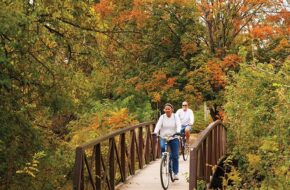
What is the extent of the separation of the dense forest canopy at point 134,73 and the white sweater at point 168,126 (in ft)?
5.34

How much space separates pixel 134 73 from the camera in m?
22.8

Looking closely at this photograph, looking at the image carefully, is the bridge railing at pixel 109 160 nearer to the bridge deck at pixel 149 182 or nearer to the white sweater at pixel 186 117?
the bridge deck at pixel 149 182

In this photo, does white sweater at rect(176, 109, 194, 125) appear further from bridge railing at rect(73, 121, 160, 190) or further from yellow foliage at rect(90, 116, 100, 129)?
yellow foliage at rect(90, 116, 100, 129)

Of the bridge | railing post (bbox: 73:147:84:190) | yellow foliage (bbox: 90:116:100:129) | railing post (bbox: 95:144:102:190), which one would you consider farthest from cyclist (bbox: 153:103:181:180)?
yellow foliage (bbox: 90:116:100:129)

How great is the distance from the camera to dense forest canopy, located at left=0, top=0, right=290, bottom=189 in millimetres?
7754

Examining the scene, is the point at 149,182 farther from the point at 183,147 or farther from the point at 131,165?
the point at 183,147

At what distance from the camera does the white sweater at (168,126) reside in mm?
10812

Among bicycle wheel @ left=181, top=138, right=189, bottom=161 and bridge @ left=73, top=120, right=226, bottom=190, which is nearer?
bridge @ left=73, top=120, right=226, bottom=190

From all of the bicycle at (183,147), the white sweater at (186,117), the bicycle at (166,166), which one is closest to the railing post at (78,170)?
the bicycle at (166,166)

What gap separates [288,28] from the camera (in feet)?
64.9

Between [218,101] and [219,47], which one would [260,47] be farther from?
[218,101]

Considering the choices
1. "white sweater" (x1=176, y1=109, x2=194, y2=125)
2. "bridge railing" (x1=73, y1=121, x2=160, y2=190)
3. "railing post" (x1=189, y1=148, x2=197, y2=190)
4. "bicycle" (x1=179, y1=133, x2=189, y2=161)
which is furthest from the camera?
"bicycle" (x1=179, y1=133, x2=189, y2=161)

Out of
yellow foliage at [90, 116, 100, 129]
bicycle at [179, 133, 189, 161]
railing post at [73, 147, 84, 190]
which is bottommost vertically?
bicycle at [179, 133, 189, 161]

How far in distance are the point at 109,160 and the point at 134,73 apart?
1306 cm
